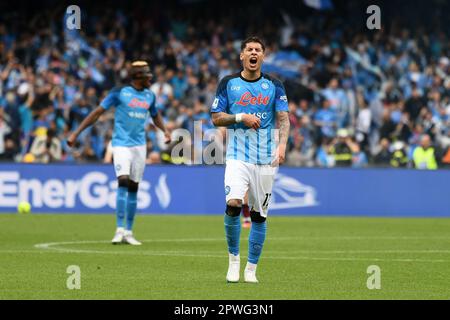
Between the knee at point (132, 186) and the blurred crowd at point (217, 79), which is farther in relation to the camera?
the blurred crowd at point (217, 79)

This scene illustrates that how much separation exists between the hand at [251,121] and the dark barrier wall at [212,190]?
14.2 m

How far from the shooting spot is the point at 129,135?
59.2 ft

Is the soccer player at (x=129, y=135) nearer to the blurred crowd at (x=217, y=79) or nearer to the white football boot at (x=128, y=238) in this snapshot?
the white football boot at (x=128, y=238)

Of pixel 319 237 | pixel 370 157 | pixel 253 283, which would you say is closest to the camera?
pixel 253 283

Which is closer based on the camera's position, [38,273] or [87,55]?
[38,273]

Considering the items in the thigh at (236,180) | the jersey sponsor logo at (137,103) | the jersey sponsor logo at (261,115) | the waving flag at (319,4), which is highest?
the waving flag at (319,4)

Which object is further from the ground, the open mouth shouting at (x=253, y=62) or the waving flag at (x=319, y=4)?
the waving flag at (x=319, y=4)

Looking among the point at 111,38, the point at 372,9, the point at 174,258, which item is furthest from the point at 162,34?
the point at 174,258

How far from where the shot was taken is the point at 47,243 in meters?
17.6

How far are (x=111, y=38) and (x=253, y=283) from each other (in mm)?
21033

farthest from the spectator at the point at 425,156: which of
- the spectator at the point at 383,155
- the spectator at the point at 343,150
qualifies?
the spectator at the point at 343,150

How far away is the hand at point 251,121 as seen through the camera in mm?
11945
